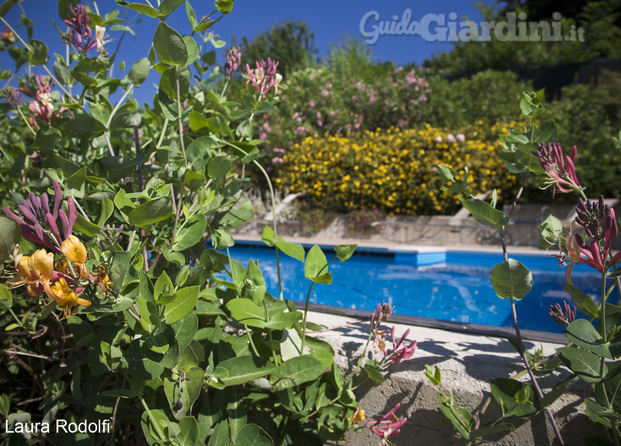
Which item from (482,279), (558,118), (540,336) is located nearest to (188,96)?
(540,336)

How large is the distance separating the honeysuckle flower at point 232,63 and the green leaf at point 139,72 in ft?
0.73

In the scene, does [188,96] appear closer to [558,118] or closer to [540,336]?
[540,336]

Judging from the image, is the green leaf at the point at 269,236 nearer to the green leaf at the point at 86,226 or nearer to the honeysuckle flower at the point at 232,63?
the green leaf at the point at 86,226

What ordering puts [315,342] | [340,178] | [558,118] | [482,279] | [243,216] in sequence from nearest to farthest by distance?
[315,342], [243,216], [482,279], [558,118], [340,178]

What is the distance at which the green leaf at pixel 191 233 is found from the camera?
929mm

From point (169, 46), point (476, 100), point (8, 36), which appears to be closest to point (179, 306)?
point (169, 46)

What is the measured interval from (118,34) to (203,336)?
3.20 feet

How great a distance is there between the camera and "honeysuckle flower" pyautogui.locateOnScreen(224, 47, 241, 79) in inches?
48.8

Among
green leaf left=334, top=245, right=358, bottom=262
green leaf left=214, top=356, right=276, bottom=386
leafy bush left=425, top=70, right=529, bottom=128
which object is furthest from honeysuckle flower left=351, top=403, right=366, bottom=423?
leafy bush left=425, top=70, right=529, bottom=128

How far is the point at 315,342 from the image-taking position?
106 cm

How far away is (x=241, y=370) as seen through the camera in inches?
33.8

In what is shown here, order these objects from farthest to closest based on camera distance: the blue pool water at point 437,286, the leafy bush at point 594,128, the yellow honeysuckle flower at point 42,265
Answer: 1. the leafy bush at point 594,128
2. the blue pool water at point 437,286
3. the yellow honeysuckle flower at point 42,265

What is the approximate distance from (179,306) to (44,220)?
0.82 feet

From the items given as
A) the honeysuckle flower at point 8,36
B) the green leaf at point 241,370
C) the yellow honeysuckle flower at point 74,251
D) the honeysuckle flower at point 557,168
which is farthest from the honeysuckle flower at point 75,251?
the honeysuckle flower at point 8,36
